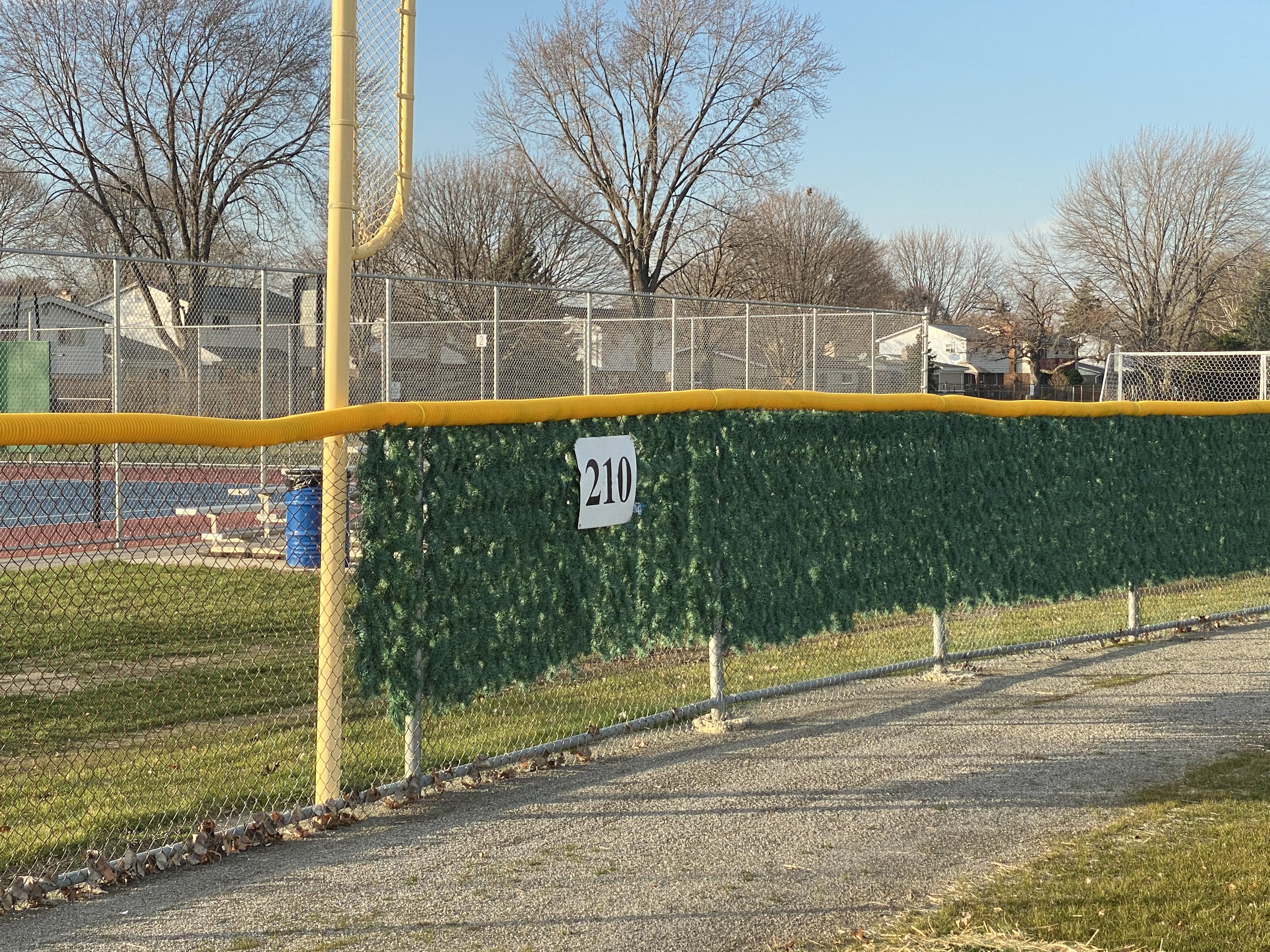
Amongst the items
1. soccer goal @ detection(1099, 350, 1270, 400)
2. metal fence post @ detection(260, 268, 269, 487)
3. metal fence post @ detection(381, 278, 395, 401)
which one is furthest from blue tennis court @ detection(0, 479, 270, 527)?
soccer goal @ detection(1099, 350, 1270, 400)

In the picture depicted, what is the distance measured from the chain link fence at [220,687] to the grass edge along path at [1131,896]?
2481 millimetres

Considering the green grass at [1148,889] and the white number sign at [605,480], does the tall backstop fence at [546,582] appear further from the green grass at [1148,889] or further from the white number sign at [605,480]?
the green grass at [1148,889]

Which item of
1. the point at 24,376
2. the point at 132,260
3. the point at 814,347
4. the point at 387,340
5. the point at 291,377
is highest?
the point at 132,260

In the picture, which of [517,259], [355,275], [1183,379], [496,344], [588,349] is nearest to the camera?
[355,275]

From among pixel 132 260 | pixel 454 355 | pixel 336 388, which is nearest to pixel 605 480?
pixel 336 388

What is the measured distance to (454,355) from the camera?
21.6 meters

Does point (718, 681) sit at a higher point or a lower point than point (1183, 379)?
lower

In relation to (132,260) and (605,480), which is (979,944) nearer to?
(605,480)

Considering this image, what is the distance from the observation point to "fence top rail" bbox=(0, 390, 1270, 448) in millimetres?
4527

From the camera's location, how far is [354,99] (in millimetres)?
5758

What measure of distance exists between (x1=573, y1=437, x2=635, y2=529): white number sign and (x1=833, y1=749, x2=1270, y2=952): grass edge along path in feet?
8.65

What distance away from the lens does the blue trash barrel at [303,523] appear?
37.2 ft

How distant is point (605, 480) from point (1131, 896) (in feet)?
10.4

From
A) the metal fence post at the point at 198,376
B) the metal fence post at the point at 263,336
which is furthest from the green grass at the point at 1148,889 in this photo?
the metal fence post at the point at 198,376
